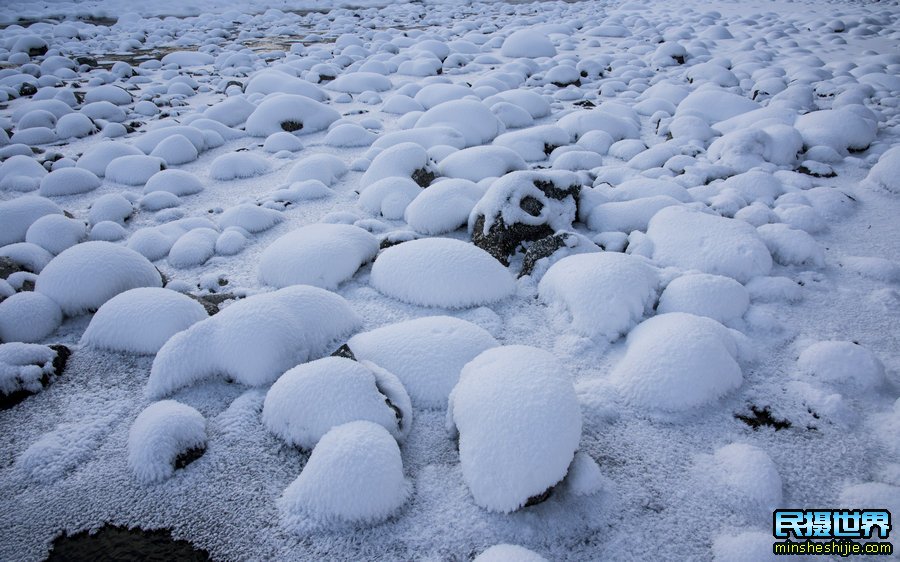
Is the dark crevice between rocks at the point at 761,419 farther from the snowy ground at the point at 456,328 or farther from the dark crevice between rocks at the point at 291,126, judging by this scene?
the dark crevice between rocks at the point at 291,126

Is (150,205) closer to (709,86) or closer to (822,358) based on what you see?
(822,358)

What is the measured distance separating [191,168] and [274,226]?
1294 millimetres

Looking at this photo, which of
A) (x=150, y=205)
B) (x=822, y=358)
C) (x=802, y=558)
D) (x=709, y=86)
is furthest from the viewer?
(x=709, y=86)

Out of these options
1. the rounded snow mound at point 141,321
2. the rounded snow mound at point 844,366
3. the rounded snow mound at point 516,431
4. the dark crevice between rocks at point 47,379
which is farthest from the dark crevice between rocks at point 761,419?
the dark crevice between rocks at point 47,379

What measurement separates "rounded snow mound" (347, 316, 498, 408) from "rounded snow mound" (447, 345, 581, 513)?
7.5 inches

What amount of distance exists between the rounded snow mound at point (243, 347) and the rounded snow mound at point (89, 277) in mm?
575

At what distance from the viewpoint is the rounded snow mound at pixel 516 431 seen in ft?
4.04

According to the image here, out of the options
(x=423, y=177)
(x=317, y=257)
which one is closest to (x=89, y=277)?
(x=317, y=257)

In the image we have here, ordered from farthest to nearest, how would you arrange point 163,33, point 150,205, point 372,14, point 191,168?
point 372,14 → point 163,33 → point 191,168 → point 150,205

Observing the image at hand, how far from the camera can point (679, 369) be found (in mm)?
1563

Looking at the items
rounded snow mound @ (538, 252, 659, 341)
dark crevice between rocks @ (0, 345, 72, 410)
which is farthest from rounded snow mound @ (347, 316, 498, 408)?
dark crevice between rocks @ (0, 345, 72, 410)

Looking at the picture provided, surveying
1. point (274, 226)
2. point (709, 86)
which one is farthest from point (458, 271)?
point (709, 86)

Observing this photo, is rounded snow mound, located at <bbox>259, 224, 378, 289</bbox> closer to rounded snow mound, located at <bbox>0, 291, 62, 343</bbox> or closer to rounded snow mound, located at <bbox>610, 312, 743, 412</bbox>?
rounded snow mound, located at <bbox>0, 291, 62, 343</bbox>

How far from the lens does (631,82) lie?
5363mm
